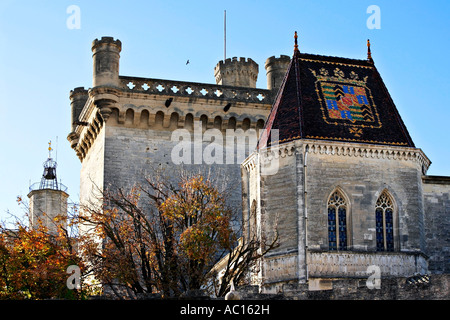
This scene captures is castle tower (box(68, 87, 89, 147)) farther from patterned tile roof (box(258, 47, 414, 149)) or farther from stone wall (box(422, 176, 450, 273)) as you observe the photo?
stone wall (box(422, 176, 450, 273))

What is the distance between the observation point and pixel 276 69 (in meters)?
44.9

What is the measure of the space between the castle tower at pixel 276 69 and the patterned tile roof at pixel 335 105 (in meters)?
7.42

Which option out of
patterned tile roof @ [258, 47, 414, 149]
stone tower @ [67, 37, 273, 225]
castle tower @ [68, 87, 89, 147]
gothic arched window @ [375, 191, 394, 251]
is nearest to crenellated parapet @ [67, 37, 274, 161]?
stone tower @ [67, 37, 273, 225]

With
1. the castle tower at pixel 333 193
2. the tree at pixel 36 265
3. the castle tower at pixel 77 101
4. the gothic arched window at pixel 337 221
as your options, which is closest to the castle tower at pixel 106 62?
the castle tower at pixel 77 101

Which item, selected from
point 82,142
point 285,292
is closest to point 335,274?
point 285,292

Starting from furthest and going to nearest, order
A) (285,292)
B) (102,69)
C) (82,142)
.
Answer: (82,142)
(102,69)
(285,292)

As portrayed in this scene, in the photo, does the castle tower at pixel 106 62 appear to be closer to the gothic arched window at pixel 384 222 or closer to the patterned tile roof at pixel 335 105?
the patterned tile roof at pixel 335 105

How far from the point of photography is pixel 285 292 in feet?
79.5

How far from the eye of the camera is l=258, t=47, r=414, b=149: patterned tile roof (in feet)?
113

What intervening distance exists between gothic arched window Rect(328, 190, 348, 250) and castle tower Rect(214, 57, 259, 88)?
1473 cm

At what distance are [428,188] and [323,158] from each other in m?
4.56

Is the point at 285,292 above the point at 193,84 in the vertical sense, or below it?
below
